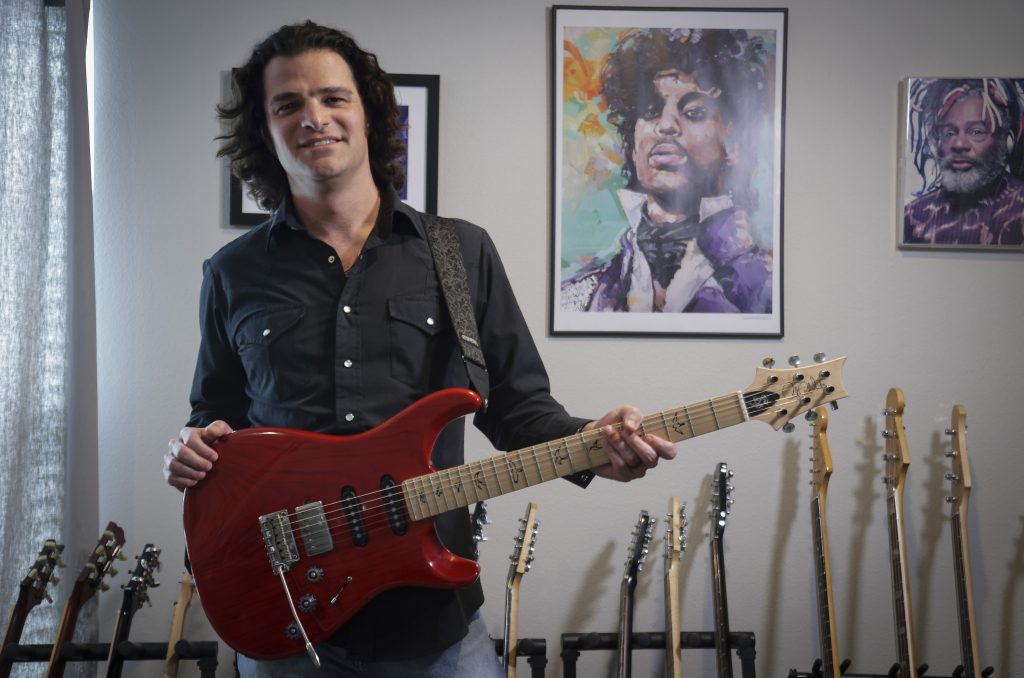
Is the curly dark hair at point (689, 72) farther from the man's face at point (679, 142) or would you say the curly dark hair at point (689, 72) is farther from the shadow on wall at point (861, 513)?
the shadow on wall at point (861, 513)

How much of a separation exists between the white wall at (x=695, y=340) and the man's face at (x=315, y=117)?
119 centimetres

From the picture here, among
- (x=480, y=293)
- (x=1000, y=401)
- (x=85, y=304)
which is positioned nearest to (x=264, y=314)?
(x=480, y=293)

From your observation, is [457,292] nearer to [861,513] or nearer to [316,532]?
[316,532]

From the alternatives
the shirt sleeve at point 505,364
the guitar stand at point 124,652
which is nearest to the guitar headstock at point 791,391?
the shirt sleeve at point 505,364

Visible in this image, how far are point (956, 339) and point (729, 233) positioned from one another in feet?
2.48

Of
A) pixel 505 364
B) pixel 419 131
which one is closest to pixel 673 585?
pixel 505 364

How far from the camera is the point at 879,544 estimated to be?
266cm

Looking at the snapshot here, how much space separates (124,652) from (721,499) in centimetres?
161

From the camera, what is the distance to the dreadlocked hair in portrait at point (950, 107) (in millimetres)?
2654

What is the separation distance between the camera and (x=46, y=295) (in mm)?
2516

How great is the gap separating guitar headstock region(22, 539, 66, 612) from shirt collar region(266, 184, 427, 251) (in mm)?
1336

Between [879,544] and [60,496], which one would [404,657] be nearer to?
[60,496]

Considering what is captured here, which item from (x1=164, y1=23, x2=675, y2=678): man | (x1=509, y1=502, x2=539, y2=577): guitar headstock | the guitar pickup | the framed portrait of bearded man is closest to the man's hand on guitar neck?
(x1=164, y1=23, x2=675, y2=678): man

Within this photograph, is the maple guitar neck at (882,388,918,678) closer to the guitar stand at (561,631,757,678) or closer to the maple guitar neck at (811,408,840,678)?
the maple guitar neck at (811,408,840,678)
